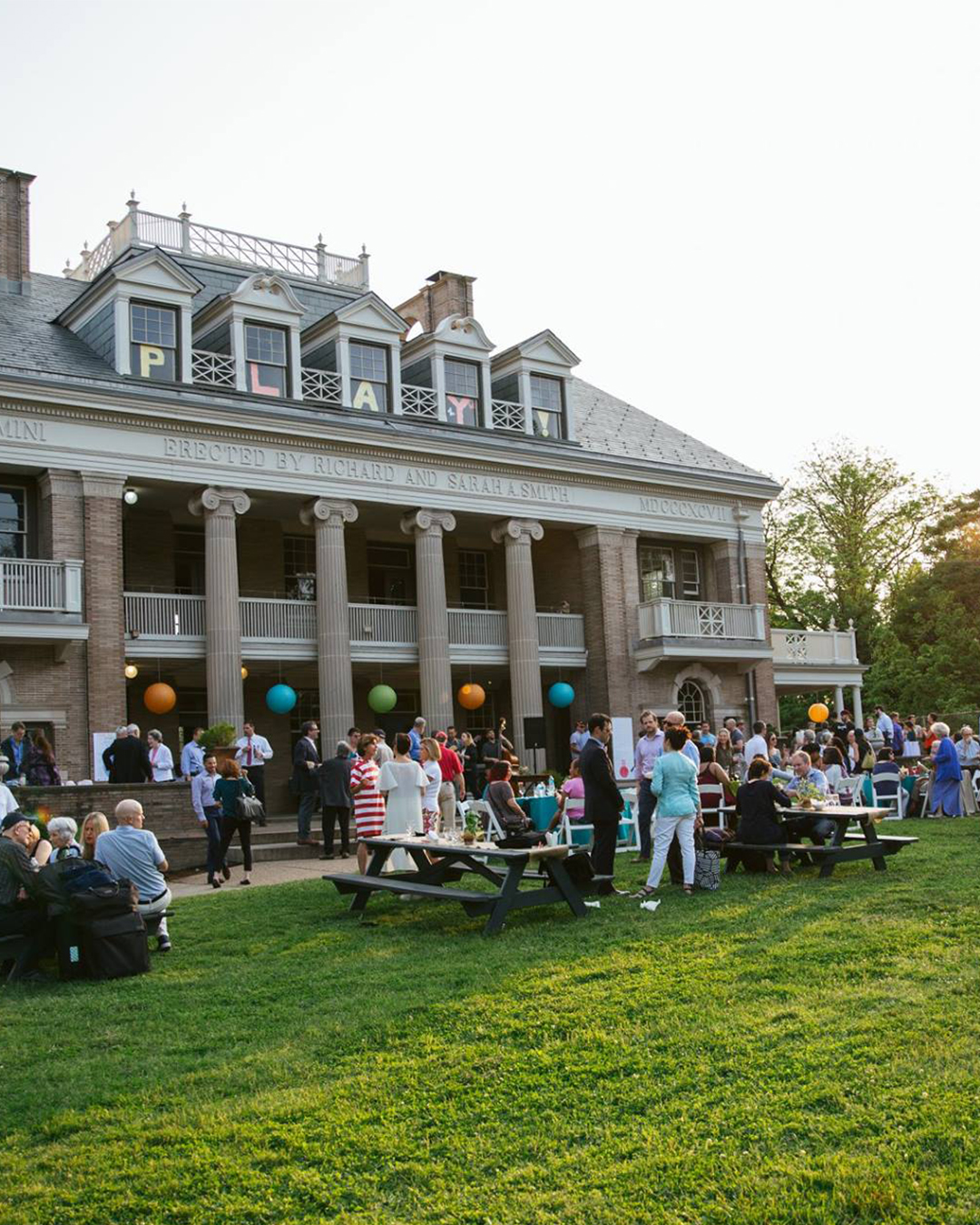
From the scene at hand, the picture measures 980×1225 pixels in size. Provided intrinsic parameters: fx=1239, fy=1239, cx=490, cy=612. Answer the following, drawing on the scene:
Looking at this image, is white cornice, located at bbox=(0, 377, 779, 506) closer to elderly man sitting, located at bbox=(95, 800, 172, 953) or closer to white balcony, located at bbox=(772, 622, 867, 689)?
white balcony, located at bbox=(772, 622, 867, 689)

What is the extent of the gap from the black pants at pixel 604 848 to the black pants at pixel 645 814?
3359mm

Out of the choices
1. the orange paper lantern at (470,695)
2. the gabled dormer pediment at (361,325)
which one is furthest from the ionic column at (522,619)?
the gabled dormer pediment at (361,325)

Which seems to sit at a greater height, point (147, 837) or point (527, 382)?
point (527, 382)

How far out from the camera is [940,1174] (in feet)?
16.6

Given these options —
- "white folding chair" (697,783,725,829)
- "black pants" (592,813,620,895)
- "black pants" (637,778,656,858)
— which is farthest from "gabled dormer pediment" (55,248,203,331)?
"black pants" (592,813,620,895)

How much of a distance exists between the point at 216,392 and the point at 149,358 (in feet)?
4.90

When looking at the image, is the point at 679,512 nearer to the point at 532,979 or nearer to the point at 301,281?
the point at 301,281

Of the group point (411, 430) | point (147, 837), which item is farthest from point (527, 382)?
point (147, 837)

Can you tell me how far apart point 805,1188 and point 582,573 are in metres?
27.0

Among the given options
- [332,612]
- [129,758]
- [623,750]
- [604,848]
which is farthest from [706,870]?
[623,750]

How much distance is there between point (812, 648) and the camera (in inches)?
1442

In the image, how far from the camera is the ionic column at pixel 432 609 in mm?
28172

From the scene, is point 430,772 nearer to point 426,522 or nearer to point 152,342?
point 426,522

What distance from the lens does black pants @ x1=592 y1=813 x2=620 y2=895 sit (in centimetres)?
1277
